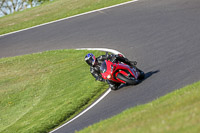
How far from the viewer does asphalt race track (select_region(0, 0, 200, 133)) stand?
39.0ft

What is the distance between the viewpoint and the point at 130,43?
18.2m

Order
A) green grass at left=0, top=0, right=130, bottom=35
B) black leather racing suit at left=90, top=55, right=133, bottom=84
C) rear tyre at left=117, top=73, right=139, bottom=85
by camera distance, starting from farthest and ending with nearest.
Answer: green grass at left=0, top=0, right=130, bottom=35, black leather racing suit at left=90, top=55, right=133, bottom=84, rear tyre at left=117, top=73, right=139, bottom=85

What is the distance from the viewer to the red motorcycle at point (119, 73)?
1281 centimetres

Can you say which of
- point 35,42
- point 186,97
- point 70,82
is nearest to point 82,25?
point 35,42

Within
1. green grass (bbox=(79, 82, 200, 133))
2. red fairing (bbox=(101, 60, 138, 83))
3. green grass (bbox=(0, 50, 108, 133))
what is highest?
green grass (bbox=(79, 82, 200, 133))

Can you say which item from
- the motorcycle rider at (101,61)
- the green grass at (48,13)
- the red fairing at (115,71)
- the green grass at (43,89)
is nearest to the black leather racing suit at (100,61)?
the motorcycle rider at (101,61)

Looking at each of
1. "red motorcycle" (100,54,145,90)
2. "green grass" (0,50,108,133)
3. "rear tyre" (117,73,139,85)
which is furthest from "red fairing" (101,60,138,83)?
"green grass" (0,50,108,133)

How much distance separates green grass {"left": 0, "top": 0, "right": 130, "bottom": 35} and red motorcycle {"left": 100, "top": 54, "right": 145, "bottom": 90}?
12.8 m

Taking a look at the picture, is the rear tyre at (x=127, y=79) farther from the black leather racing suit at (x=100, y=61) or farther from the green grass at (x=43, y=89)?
the green grass at (x=43, y=89)

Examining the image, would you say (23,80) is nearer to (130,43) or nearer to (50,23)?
A: (130,43)

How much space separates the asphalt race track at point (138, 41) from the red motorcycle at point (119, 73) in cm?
31

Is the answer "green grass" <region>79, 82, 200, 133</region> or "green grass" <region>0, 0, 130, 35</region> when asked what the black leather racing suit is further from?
"green grass" <region>0, 0, 130, 35</region>

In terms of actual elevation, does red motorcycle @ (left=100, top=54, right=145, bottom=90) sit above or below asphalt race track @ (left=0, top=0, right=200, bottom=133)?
above

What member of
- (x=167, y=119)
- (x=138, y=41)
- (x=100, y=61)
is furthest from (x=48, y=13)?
(x=167, y=119)
